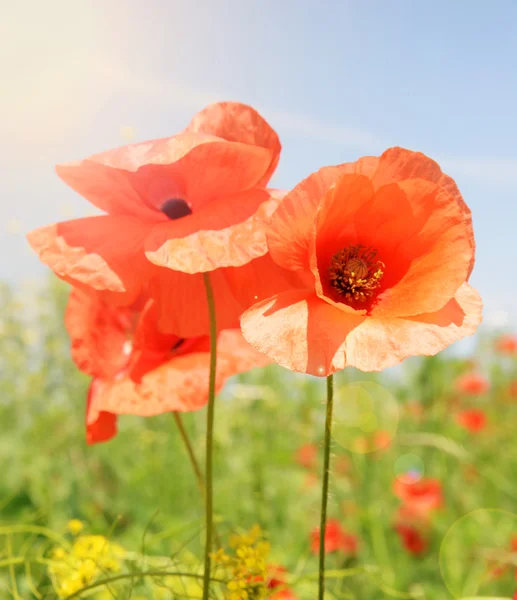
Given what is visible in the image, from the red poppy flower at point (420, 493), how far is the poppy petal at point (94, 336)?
142cm

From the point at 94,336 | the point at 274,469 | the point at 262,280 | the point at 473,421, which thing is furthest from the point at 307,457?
the point at 262,280

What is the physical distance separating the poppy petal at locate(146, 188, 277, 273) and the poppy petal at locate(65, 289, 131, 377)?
14 cm

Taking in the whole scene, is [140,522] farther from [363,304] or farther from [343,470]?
[363,304]

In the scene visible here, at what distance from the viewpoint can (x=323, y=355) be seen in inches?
13.9

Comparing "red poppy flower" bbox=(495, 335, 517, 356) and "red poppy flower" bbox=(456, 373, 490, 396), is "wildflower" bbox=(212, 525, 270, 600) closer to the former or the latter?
"red poppy flower" bbox=(456, 373, 490, 396)

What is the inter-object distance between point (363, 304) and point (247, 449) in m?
1.59

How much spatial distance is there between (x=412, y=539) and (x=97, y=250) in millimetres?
1529

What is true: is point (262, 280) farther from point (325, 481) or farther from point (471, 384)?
point (471, 384)

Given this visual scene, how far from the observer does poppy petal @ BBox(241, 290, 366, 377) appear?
0.35m

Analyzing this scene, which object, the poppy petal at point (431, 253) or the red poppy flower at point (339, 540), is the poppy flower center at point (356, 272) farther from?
the red poppy flower at point (339, 540)

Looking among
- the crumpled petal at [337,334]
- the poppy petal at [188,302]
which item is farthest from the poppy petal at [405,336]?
the poppy petal at [188,302]

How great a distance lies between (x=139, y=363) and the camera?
0.53m

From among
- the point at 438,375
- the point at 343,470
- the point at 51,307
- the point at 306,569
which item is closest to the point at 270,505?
the point at 306,569

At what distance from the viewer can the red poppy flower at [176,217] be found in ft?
1.37
